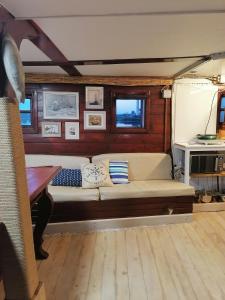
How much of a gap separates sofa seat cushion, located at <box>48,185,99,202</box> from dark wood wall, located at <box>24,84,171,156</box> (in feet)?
2.84

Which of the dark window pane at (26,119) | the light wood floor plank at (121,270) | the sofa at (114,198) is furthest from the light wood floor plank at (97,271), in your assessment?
the dark window pane at (26,119)

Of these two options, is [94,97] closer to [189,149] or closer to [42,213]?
[189,149]

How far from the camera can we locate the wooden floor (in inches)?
80.8

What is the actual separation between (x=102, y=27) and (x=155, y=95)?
236cm

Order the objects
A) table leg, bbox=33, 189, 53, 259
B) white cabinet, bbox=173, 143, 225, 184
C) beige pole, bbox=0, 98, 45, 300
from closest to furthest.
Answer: beige pole, bbox=0, 98, 45, 300, table leg, bbox=33, 189, 53, 259, white cabinet, bbox=173, 143, 225, 184

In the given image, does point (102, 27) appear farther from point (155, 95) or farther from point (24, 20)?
point (155, 95)

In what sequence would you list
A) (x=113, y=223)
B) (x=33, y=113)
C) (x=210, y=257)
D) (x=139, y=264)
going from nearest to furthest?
(x=139, y=264), (x=210, y=257), (x=113, y=223), (x=33, y=113)

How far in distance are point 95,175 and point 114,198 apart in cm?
44

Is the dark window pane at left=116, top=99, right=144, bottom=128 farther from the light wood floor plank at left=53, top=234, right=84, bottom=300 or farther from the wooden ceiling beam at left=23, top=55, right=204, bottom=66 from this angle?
the light wood floor plank at left=53, top=234, right=84, bottom=300

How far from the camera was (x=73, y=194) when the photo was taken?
3.09 metres

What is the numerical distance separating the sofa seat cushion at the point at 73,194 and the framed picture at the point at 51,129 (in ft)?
3.24

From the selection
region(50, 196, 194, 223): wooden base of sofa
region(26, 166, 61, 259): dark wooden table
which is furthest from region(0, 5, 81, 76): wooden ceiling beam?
region(50, 196, 194, 223): wooden base of sofa

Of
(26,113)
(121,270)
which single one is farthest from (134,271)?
(26,113)

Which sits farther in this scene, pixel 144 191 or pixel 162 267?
pixel 144 191
